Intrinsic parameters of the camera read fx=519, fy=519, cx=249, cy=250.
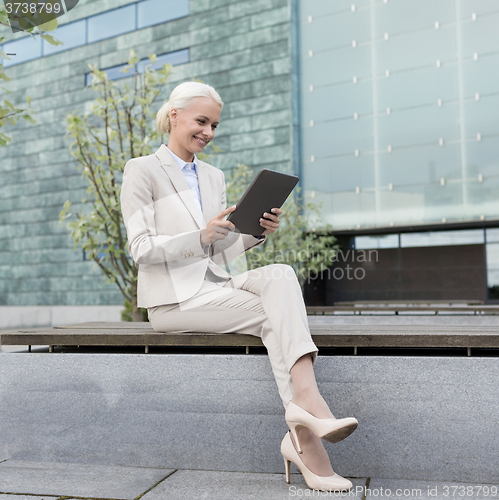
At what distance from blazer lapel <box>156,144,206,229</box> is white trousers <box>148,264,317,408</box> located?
388 millimetres

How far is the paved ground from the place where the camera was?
247cm

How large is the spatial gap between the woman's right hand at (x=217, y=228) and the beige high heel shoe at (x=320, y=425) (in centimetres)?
97

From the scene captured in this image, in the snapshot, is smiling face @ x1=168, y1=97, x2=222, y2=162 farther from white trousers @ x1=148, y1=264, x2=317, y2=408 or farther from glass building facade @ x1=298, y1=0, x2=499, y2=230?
glass building facade @ x1=298, y1=0, x2=499, y2=230

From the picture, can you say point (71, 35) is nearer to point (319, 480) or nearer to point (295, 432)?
point (295, 432)

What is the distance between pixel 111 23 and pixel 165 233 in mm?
16777

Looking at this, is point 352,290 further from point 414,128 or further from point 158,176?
point 158,176

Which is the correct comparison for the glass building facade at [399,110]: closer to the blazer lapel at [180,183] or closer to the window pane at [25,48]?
the window pane at [25,48]

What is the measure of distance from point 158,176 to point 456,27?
12409mm

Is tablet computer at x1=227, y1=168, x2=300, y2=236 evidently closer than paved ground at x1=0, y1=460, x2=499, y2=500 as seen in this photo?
No

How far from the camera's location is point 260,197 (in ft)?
9.43

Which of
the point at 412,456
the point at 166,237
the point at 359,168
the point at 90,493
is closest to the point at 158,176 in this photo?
the point at 166,237

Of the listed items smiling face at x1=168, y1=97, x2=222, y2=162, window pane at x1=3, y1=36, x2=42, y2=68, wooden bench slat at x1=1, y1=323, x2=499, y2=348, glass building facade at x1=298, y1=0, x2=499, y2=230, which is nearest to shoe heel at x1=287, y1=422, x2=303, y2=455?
wooden bench slat at x1=1, y1=323, x2=499, y2=348

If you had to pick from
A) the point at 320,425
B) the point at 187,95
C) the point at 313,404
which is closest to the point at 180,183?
the point at 187,95

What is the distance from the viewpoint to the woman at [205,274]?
8.26 feet
